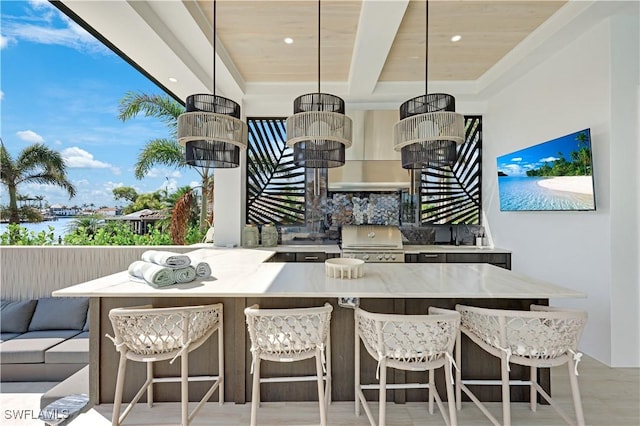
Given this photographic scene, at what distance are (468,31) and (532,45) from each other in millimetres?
717

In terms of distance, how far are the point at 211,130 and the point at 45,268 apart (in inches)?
114

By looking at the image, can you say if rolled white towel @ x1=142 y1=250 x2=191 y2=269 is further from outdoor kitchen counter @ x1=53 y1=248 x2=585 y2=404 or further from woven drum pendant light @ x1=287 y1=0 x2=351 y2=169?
woven drum pendant light @ x1=287 y1=0 x2=351 y2=169

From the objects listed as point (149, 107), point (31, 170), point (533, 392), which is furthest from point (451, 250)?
point (31, 170)

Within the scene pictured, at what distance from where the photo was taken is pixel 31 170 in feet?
16.2

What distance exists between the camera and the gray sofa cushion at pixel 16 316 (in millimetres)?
2859

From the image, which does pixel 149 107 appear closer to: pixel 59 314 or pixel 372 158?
pixel 59 314

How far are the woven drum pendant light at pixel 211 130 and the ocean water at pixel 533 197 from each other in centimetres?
296

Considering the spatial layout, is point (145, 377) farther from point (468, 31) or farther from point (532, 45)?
point (532, 45)

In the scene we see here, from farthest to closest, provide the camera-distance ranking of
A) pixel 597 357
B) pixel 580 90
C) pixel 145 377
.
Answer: pixel 580 90, pixel 597 357, pixel 145 377

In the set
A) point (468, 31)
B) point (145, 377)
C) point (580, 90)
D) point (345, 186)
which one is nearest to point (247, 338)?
point (145, 377)

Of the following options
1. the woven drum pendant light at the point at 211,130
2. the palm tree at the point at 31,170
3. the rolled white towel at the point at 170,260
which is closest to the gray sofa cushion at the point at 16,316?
the rolled white towel at the point at 170,260

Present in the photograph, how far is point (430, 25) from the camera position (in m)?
2.63

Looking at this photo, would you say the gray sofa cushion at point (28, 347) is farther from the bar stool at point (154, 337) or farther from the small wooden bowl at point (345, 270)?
the small wooden bowl at point (345, 270)

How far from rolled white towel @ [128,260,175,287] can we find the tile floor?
88 cm
